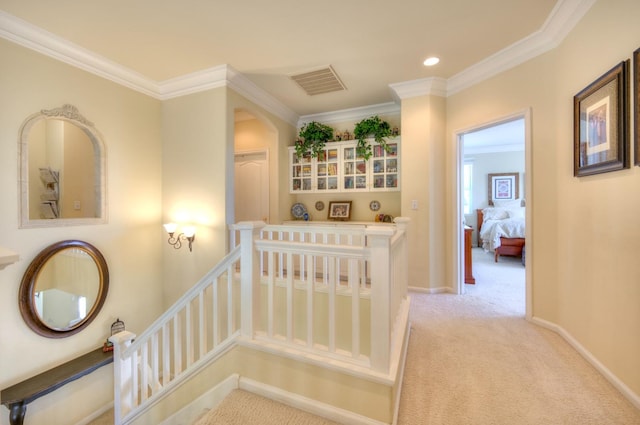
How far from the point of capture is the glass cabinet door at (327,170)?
4.07 metres

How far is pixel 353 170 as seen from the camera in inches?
156

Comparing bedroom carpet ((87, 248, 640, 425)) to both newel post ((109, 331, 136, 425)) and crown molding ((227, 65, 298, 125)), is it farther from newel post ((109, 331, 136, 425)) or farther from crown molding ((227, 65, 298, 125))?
crown molding ((227, 65, 298, 125))

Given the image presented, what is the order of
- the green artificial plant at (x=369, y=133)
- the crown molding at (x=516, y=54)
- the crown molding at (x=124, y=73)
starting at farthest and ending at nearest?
the green artificial plant at (x=369, y=133)
the crown molding at (x=124, y=73)
the crown molding at (x=516, y=54)

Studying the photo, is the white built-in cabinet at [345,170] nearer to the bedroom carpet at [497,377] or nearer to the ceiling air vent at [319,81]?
the ceiling air vent at [319,81]

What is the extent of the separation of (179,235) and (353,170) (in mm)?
2500

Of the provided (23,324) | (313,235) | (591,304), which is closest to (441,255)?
(591,304)

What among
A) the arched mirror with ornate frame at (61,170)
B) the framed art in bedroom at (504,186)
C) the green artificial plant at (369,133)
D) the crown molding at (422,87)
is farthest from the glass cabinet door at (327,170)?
the framed art in bedroom at (504,186)

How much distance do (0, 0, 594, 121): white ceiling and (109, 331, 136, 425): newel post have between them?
2.55 m

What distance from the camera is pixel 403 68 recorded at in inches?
117

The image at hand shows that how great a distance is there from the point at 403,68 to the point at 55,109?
3.48m

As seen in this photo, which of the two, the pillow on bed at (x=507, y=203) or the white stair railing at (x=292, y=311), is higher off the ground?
the pillow on bed at (x=507, y=203)

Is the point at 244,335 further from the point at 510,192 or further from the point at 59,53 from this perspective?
the point at 510,192

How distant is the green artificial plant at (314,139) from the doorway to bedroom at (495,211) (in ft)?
6.10

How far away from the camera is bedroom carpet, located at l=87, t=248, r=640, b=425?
1417 millimetres
